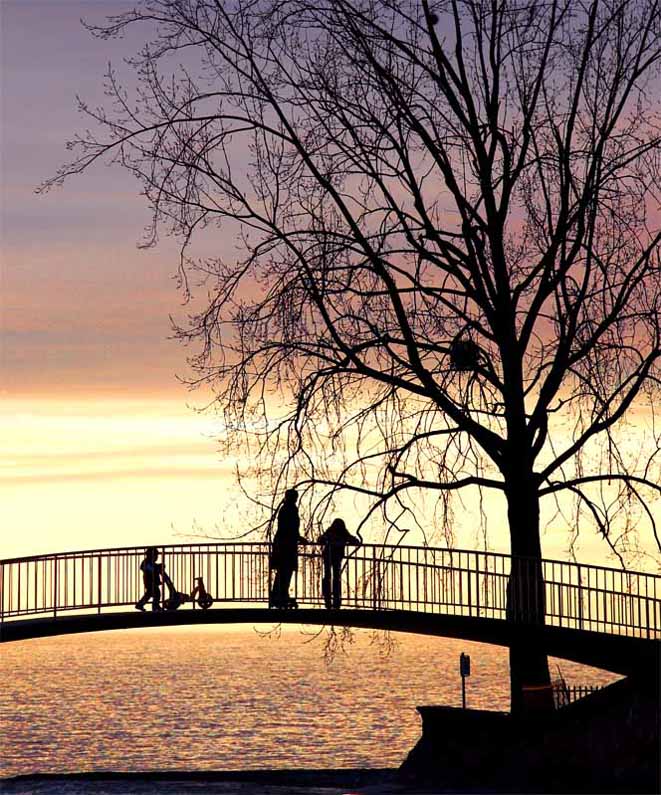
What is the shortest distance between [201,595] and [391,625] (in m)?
3.66

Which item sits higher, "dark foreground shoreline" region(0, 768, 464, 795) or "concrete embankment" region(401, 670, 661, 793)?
"concrete embankment" region(401, 670, 661, 793)

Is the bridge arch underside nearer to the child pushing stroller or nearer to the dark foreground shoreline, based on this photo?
the child pushing stroller

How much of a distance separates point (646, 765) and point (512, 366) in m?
8.55

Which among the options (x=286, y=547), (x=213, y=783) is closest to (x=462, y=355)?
(x=286, y=547)

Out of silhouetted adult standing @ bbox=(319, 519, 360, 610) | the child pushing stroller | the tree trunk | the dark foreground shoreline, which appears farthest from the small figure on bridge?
the tree trunk

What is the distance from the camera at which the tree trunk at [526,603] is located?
2738 centimetres

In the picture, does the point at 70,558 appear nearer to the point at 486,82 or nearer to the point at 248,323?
the point at 248,323

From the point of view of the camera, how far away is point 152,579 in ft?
94.2

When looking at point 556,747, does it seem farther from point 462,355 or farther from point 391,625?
point 462,355

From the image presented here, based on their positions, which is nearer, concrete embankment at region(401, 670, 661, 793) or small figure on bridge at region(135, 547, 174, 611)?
concrete embankment at region(401, 670, 661, 793)

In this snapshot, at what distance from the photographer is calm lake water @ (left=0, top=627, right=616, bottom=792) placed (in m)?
77.1

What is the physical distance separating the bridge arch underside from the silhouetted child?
173 mm

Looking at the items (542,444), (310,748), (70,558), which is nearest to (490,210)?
(542,444)

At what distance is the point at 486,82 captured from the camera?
28.3 m
